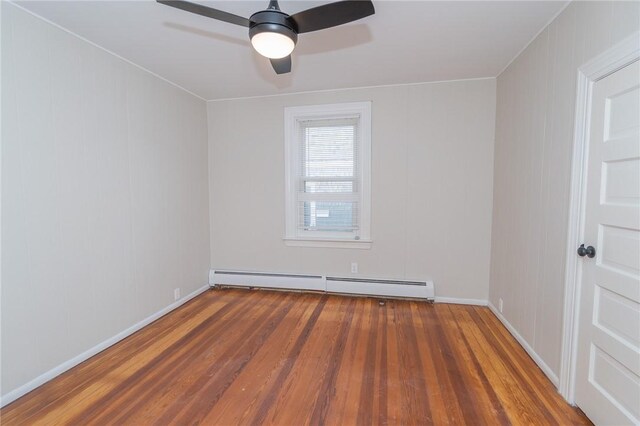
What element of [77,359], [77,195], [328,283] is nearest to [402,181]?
[328,283]

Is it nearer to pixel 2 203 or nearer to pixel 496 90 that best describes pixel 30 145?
pixel 2 203

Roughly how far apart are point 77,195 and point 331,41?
2.38m

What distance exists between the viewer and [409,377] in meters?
1.98

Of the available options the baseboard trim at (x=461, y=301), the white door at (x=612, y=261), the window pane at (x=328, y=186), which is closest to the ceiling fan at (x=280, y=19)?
the white door at (x=612, y=261)

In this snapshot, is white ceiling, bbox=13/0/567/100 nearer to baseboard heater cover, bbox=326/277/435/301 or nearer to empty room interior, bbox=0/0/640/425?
empty room interior, bbox=0/0/640/425

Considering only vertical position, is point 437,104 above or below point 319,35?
below

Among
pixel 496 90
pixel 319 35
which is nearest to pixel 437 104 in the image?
pixel 496 90

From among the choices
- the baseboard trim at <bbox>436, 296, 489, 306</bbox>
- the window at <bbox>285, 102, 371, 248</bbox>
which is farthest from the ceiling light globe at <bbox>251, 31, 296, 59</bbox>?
the baseboard trim at <bbox>436, 296, 489, 306</bbox>

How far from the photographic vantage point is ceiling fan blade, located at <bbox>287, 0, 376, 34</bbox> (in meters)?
1.39

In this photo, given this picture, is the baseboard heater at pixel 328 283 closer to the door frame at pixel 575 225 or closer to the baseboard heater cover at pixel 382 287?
the baseboard heater cover at pixel 382 287

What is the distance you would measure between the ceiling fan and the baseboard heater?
265 cm

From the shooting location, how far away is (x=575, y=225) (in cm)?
172

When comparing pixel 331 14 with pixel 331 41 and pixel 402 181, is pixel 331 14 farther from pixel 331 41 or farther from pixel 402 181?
pixel 402 181

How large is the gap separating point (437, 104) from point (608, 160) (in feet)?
6.41
